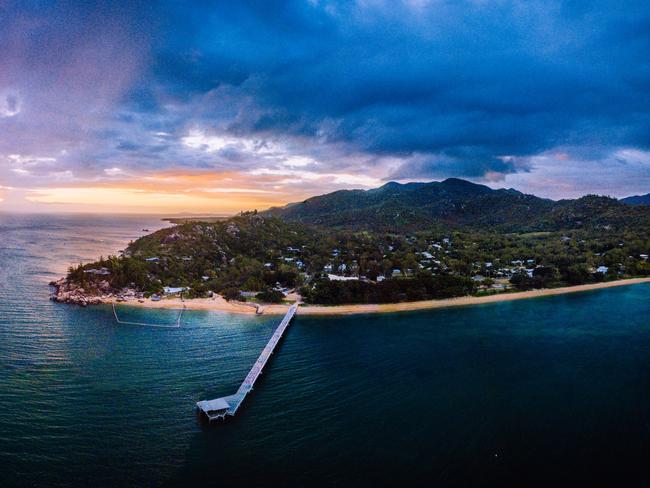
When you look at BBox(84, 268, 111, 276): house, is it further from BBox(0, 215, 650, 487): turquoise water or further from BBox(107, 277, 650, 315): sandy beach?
BBox(0, 215, 650, 487): turquoise water

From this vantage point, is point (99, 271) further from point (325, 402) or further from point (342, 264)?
point (325, 402)

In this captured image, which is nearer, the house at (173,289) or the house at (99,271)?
the house at (173,289)

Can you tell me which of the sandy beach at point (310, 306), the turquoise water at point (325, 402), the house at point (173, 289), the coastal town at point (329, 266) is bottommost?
the turquoise water at point (325, 402)

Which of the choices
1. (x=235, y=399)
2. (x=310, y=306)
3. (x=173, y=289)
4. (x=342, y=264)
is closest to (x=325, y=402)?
(x=235, y=399)

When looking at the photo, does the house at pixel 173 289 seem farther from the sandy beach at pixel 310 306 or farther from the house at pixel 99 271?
the house at pixel 99 271

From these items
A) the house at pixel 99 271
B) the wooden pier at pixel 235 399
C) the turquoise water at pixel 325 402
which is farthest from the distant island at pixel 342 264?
the wooden pier at pixel 235 399

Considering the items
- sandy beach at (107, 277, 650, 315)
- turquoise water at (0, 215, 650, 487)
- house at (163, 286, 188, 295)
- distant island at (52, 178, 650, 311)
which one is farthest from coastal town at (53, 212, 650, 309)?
turquoise water at (0, 215, 650, 487)
